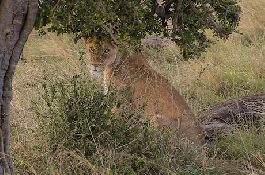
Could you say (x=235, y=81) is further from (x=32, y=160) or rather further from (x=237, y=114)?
(x=32, y=160)

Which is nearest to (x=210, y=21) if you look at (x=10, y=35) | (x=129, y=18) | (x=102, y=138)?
(x=129, y=18)

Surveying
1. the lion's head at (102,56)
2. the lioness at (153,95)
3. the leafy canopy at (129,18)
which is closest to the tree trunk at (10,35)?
the leafy canopy at (129,18)

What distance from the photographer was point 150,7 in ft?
13.4

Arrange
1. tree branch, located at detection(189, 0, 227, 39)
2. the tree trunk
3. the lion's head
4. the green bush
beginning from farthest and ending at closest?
the lion's head, the green bush, tree branch, located at detection(189, 0, 227, 39), the tree trunk

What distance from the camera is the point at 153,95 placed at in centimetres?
552

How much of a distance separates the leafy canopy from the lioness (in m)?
0.93

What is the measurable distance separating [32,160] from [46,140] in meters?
0.25

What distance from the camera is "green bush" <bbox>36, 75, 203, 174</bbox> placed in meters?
4.12

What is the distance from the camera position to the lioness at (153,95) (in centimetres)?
524

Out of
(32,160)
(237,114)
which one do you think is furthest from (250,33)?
(32,160)

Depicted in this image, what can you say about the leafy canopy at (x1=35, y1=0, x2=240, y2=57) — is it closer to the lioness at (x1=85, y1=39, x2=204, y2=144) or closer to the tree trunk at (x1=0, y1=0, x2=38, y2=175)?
the tree trunk at (x1=0, y1=0, x2=38, y2=175)

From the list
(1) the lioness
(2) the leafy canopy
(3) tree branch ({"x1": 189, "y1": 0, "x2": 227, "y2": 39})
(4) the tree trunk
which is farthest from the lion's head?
(4) the tree trunk

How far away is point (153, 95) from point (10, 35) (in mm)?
2460

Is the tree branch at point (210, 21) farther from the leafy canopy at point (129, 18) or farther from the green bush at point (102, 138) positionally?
the green bush at point (102, 138)
